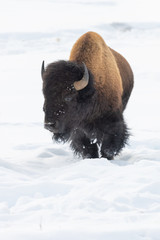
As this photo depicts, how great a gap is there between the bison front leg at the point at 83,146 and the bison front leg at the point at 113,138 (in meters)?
0.23

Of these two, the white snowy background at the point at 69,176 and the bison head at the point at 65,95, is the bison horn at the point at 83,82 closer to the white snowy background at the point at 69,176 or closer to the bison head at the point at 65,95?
the bison head at the point at 65,95

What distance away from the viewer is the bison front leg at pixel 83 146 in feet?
14.9

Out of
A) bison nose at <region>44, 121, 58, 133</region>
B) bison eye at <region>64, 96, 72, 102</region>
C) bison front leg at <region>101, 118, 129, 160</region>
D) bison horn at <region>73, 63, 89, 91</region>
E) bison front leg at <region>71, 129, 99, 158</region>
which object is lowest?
bison front leg at <region>71, 129, 99, 158</region>

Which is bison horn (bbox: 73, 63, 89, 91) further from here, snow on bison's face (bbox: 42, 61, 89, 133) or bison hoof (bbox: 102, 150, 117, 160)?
bison hoof (bbox: 102, 150, 117, 160)

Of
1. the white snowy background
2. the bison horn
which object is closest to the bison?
the bison horn

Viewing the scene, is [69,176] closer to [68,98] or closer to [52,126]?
[52,126]

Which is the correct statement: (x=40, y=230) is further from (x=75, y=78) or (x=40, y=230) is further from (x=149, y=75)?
(x=149, y=75)

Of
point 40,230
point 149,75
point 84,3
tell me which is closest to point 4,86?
point 149,75

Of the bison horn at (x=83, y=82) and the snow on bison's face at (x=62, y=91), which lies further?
the bison horn at (x=83, y=82)

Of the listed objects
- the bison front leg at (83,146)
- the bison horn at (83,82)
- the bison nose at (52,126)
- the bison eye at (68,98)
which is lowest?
the bison front leg at (83,146)

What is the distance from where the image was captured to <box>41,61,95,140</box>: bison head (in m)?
3.73

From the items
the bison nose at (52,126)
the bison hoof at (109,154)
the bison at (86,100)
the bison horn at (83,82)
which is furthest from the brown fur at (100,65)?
the bison nose at (52,126)

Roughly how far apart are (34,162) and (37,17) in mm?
19572

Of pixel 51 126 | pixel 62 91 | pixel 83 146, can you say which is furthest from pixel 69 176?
pixel 83 146
